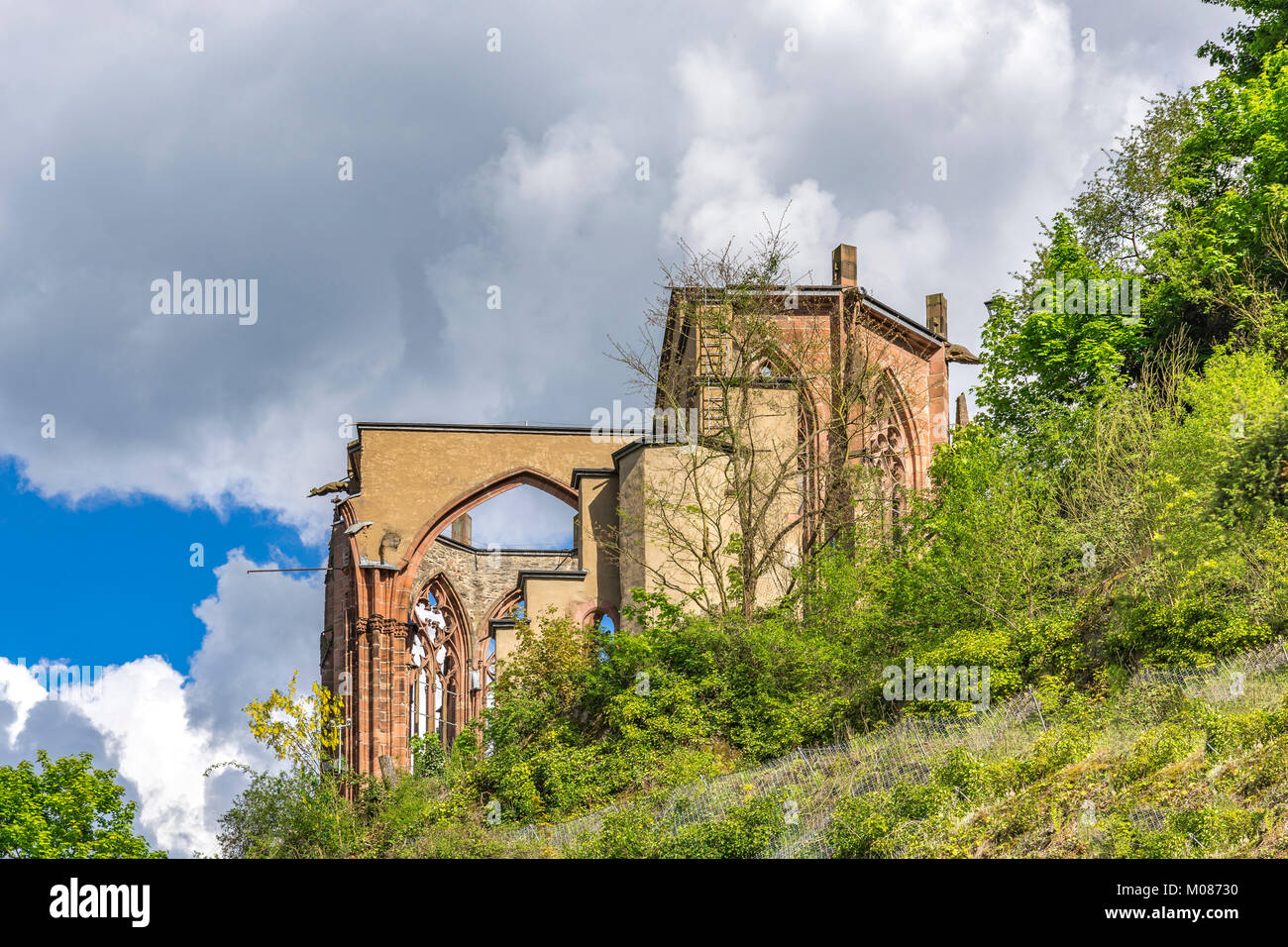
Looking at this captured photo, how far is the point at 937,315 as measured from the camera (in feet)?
117

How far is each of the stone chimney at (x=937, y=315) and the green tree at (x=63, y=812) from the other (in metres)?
22.3

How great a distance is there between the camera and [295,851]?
20.3 m

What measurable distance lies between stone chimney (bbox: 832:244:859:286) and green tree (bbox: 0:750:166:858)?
19354 millimetres

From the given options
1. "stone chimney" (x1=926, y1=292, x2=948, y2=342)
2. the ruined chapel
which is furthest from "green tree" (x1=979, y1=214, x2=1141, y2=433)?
"stone chimney" (x1=926, y1=292, x2=948, y2=342)

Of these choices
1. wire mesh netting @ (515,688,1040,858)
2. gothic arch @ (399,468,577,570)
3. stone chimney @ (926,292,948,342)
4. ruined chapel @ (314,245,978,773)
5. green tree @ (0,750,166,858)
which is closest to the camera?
wire mesh netting @ (515,688,1040,858)

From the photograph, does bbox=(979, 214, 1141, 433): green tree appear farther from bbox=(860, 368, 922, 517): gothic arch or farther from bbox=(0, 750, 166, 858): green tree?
bbox=(0, 750, 166, 858): green tree

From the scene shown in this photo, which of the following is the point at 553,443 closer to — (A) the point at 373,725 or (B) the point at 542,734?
(A) the point at 373,725

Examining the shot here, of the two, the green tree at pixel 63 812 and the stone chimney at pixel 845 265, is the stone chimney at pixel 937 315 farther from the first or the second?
the green tree at pixel 63 812

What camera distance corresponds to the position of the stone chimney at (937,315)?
116 ft

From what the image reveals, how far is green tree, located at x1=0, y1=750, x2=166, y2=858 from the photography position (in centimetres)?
2317

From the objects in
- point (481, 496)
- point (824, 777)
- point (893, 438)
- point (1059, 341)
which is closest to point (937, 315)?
point (893, 438)

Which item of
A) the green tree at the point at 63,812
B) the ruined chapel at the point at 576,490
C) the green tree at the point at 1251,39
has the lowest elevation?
the green tree at the point at 63,812

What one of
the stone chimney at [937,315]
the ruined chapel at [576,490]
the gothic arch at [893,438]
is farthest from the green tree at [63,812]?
the stone chimney at [937,315]

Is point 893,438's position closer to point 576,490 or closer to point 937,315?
point 937,315
